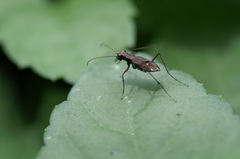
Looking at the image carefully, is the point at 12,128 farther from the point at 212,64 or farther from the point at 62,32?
the point at 212,64

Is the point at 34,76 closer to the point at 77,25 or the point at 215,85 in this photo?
the point at 77,25

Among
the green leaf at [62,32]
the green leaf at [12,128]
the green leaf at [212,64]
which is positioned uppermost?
the green leaf at [212,64]

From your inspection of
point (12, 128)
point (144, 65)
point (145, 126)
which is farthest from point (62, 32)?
point (145, 126)

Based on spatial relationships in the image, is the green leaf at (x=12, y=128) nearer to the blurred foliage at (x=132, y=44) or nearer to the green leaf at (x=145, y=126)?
the blurred foliage at (x=132, y=44)

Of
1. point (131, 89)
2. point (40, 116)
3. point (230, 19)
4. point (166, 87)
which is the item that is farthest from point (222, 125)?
point (230, 19)

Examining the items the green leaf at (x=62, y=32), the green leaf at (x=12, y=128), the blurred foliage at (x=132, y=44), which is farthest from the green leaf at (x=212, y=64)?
the green leaf at (x=12, y=128)
